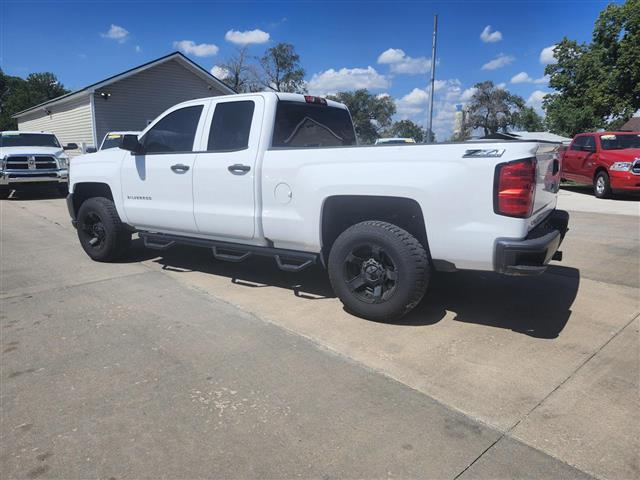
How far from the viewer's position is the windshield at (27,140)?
14461 millimetres

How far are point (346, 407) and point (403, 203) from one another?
173cm

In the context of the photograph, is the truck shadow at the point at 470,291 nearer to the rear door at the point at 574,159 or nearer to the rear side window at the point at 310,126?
the rear side window at the point at 310,126

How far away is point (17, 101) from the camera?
6500cm

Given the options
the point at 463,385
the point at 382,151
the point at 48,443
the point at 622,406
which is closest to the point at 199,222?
the point at 382,151

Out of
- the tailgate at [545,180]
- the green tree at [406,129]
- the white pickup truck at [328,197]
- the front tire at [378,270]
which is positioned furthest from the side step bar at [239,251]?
the green tree at [406,129]

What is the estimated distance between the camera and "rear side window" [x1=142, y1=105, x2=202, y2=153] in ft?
17.4

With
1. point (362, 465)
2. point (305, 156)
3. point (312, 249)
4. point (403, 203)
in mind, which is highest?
point (305, 156)

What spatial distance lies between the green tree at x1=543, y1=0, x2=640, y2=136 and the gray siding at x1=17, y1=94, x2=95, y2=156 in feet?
83.7

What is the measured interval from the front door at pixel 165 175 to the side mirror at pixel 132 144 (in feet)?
0.20

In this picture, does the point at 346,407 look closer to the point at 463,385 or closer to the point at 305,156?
the point at 463,385

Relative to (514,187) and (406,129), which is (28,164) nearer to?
(514,187)

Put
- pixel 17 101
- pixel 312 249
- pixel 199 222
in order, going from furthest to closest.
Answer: pixel 17 101 < pixel 199 222 < pixel 312 249

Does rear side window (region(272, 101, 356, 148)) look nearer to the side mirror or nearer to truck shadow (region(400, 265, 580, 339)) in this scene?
the side mirror

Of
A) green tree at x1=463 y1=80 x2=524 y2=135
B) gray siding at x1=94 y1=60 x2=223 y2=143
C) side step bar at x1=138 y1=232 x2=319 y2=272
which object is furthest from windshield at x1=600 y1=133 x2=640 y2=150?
green tree at x1=463 y1=80 x2=524 y2=135
